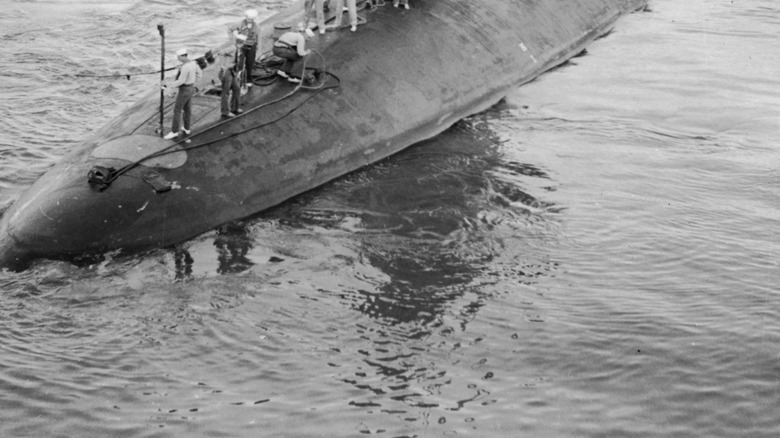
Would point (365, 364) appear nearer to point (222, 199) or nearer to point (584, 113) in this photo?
point (222, 199)

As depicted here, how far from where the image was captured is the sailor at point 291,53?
72.6 feet

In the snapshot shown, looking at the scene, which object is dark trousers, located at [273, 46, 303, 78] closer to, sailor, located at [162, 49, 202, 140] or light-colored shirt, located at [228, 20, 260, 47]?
light-colored shirt, located at [228, 20, 260, 47]

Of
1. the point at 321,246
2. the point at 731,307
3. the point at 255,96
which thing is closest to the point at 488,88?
the point at 255,96

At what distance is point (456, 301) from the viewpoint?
17219 millimetres

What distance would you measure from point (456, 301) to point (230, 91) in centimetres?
680

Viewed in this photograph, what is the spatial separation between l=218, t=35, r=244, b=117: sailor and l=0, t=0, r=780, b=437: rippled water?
2.36 metres

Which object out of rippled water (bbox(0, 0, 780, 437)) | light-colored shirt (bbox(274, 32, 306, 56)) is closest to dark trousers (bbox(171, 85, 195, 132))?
rippled water (bbox(0, 0, 780, 437))

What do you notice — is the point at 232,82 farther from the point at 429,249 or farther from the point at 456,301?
the point at 456,301

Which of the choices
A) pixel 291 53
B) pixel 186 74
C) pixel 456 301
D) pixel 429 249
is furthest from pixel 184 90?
pixel 456 301

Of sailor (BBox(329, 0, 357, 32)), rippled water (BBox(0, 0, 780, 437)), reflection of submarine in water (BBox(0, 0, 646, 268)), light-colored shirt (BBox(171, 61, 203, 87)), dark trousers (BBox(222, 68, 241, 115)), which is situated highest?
sailor (BBox(329, 0, 357, 32))

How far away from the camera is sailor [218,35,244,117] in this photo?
65.8 feet

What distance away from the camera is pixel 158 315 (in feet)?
54.4

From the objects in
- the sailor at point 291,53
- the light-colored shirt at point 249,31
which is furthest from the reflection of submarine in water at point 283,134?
the light-colored shirt at point 249,31

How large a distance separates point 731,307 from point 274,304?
7.68m
